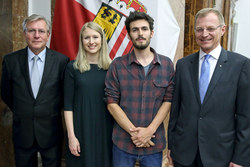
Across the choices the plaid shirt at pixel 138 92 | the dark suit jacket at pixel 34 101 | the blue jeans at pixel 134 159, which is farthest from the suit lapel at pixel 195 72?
the dark suit jacket at pixel 34 101

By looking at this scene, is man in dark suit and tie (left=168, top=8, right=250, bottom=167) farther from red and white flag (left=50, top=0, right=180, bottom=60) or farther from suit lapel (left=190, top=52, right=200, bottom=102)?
red and white flag (left=50, top=0, right=180, bottom=60)

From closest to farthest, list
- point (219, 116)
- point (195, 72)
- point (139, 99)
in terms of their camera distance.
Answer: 1. point (219, 116)
2. point (195, 72)
3. point (139, 99)

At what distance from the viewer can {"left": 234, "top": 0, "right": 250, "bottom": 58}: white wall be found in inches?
487

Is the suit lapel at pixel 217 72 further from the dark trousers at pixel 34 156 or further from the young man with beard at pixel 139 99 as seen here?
the dark trousers at pixel 34 156

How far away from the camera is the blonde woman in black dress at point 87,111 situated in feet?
6.86

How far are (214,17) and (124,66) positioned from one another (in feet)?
2.46

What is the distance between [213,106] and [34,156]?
162 centimetres

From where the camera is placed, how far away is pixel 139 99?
6.33 ft

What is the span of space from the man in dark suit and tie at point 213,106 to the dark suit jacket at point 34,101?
1.11m

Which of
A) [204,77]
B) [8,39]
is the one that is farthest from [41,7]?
[204,77]

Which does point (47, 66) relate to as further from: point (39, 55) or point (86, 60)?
point (86, 60)

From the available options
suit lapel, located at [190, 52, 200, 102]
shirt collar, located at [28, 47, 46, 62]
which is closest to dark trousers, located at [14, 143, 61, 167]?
shirt collar, located at [28, 47, 46, 62]

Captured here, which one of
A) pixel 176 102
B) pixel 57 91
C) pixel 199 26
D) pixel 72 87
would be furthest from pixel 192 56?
pixel 57 91

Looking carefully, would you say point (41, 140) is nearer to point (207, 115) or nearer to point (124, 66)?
point (124, 66)
